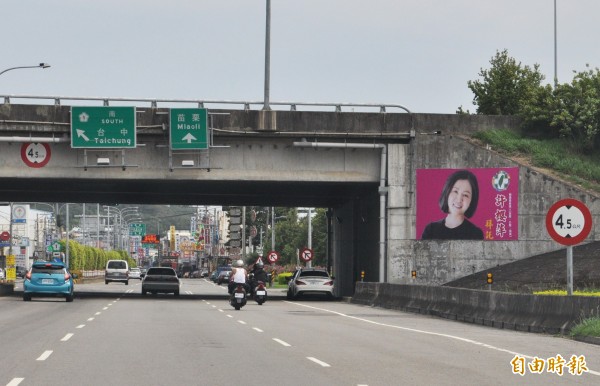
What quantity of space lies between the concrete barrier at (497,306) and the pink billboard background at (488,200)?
5549 millimetres

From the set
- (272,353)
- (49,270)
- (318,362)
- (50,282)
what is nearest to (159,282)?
(50,282)

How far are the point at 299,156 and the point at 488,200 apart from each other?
314 inches

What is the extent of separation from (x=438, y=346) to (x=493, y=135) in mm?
28543

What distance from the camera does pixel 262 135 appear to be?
44000mm

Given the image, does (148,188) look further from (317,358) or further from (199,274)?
(199,274)

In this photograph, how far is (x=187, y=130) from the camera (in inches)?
1694

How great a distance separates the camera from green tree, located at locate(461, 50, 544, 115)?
58.3 meters

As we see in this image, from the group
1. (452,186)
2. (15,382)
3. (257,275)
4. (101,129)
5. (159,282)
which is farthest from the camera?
(159,282)

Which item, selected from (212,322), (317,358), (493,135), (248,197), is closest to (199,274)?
(248,197)

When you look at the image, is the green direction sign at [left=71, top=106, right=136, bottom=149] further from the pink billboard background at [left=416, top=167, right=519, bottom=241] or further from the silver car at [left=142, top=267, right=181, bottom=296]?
the silver car at [left=142, top=267, right=181, bottom=296]

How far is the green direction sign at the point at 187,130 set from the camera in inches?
1690

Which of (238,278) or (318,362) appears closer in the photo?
(318,362)

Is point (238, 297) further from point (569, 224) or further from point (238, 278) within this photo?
point (569, 224)

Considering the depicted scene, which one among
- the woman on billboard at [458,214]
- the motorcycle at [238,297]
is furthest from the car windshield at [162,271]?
the motorcycle at [238,297]
